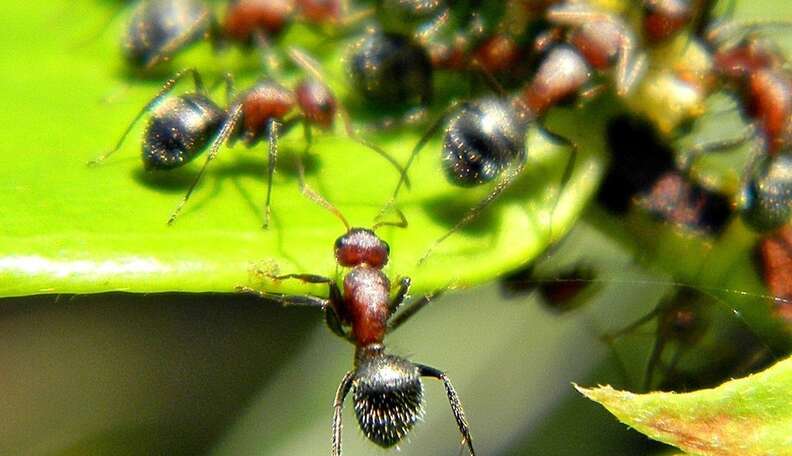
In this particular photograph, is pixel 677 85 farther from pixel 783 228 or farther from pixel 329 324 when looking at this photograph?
pixel 329 324

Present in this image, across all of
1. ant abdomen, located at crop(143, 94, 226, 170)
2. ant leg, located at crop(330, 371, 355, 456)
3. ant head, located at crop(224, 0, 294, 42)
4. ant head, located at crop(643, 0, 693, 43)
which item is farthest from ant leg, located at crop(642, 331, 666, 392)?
ant head, located at crop(224, 0, 294, 42)

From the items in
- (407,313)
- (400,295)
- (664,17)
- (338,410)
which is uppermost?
(664,17)

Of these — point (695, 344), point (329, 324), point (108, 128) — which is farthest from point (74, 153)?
point (695, 344)

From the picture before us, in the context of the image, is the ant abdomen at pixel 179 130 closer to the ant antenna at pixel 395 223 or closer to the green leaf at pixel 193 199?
the green leaf at pixel 193 199

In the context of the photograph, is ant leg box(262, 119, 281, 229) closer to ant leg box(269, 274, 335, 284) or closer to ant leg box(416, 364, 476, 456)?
ant leg box(269, 274, 335, 284)

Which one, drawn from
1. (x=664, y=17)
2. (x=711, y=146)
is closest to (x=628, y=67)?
(x=664, y=17)

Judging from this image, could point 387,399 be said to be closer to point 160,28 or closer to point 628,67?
point 628,67
